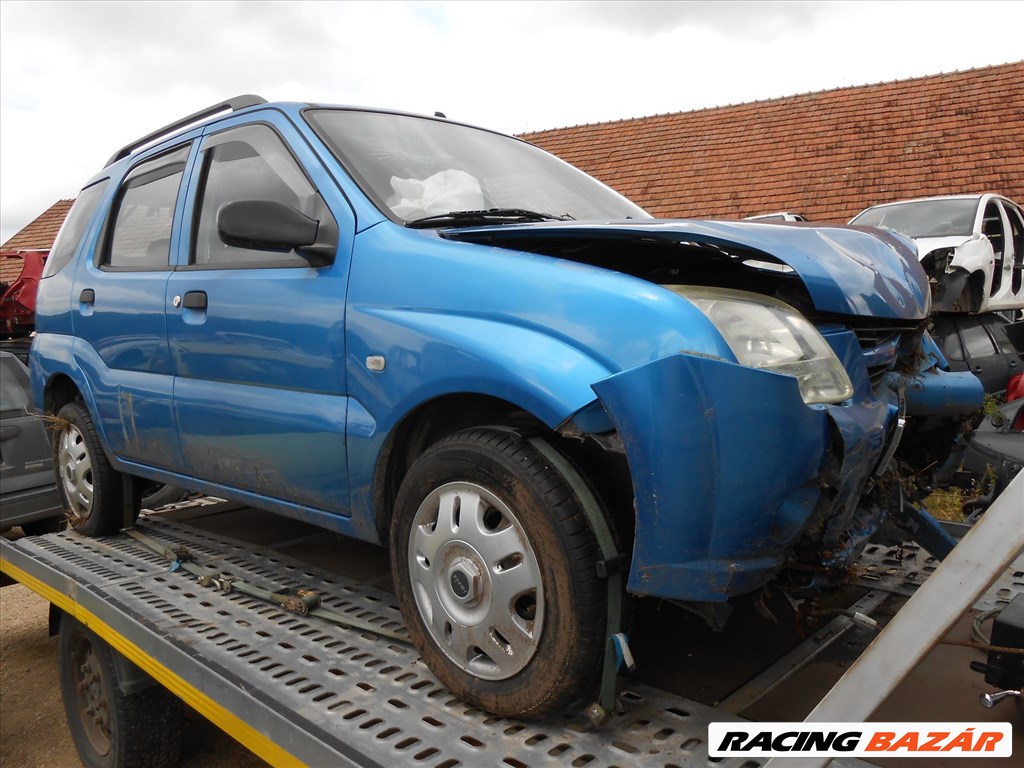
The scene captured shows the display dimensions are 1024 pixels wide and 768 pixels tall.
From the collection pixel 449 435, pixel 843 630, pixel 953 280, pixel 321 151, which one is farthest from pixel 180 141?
pixel 953 280

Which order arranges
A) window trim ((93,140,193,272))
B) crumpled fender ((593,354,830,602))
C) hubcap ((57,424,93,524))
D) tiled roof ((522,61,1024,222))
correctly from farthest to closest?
tiled roof ((522,61,1024,222)) → hubcap ((57,424,93,524)) → window trim ((93,140,193,272)) → crumpled fender ((593,354,830,602))

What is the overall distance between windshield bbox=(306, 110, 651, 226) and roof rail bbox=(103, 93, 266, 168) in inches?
20.4

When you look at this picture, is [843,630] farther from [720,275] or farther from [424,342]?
[424,342]

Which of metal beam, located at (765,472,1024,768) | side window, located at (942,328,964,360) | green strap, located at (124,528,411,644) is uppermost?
side window, located at (942,328,964,360)

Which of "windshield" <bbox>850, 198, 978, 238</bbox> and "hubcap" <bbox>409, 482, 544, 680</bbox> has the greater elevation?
"windshield" <bbox>850, 198, 978, 238</bbox>

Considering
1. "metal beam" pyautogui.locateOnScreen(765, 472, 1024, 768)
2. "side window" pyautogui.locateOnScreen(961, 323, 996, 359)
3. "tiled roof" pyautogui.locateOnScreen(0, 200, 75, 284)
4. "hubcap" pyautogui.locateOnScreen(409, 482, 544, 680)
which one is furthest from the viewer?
"tiled roof" pyautogui.locateOnScreen(0, 200, 75, 284)

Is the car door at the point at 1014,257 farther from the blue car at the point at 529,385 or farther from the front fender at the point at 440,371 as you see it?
the front fender at the point at 440,371

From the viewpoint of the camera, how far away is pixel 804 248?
2.00 m

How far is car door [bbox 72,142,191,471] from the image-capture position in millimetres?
3320

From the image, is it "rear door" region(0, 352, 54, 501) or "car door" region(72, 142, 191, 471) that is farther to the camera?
"rear door" region(0, 352, 54, 501)

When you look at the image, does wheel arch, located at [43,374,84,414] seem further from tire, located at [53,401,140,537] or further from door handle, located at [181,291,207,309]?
door handle, located at [181,291,207,309]

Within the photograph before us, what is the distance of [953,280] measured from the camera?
13.0 feet

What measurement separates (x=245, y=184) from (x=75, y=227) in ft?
5.74

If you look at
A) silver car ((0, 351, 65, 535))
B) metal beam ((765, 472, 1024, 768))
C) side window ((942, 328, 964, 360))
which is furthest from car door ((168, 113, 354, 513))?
side window ((942, 328, 964, 360))
